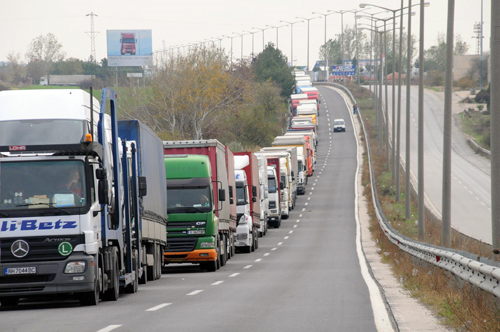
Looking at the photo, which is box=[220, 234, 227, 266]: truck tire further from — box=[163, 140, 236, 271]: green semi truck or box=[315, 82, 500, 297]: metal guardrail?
box=[315, 82, 500, 297]: metal guardrail

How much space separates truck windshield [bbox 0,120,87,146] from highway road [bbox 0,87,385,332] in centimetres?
268

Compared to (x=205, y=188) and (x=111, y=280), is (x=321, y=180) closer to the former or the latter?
(x=205, y=188)

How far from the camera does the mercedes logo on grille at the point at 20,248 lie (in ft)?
45.5

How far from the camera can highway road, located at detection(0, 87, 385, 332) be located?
37.7 ft

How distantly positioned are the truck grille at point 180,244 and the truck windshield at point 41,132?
9.86 metres

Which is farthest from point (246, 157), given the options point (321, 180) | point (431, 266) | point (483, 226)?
point (321, 180)

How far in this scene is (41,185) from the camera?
46.1 ft

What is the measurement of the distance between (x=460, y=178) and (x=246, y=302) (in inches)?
2308

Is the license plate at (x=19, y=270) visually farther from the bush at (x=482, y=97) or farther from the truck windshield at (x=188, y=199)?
the bush at (x=482, y=97)

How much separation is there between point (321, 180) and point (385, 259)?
51.0 metres

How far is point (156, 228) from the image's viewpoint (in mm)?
20391

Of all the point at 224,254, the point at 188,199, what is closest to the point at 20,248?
the point at 188,199

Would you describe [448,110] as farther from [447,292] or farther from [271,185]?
[271,185]

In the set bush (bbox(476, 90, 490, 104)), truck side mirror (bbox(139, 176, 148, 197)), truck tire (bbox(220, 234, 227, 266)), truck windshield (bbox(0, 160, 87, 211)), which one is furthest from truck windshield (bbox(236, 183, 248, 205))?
bush (bbox(476, 90, 490, 104))
